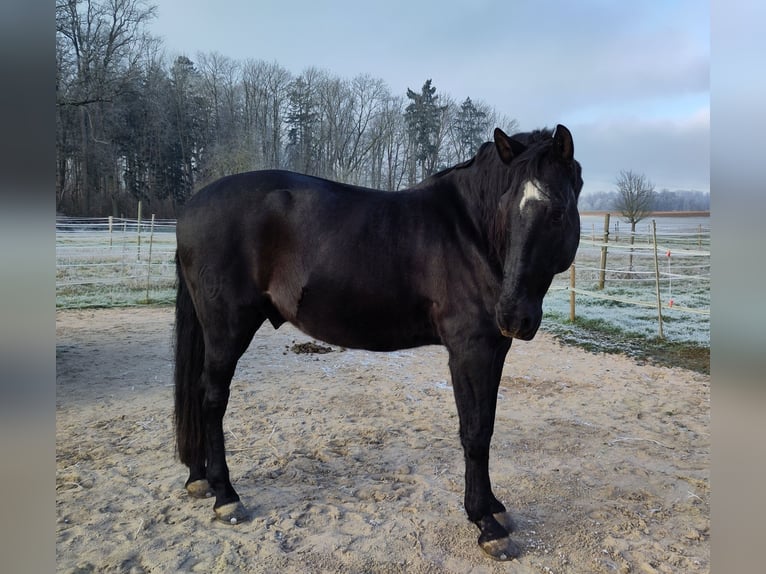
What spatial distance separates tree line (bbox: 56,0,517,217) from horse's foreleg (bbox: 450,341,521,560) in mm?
10657

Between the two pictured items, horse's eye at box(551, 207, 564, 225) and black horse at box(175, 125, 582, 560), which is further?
black horse at box(175, 125, 582, 560)

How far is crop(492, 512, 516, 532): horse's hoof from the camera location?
98.3 inches

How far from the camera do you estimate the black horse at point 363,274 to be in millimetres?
2361

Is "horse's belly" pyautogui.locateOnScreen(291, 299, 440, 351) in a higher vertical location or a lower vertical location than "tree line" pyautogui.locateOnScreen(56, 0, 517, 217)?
lower

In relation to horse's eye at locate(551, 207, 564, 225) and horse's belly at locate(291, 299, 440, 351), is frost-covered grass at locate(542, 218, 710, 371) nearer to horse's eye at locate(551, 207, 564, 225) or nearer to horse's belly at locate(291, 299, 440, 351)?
horse's eye at locate(551, 207, 564, 225)

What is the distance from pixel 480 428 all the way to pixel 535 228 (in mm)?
1113

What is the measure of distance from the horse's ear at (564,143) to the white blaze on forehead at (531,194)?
0.70ft

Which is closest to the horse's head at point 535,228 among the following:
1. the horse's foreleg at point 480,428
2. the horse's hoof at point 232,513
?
the horse's foreleg at point 480,428

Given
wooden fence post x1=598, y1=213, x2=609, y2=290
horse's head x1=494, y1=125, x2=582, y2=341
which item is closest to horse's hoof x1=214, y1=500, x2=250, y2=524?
horse's head x1=494, y1=125, x2=582, y2=341

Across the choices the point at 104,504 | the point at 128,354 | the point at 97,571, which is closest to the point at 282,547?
the point at 97,571

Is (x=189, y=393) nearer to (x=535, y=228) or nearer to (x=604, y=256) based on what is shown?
(x=535, y=228)

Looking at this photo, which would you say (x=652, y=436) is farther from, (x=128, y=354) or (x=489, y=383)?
(x=128, y=354)

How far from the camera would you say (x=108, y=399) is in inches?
171

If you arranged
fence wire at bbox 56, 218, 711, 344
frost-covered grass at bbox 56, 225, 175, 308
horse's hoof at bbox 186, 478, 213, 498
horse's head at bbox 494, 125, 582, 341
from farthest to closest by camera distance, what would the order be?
frost-covered grass at bbox 56, 225, 175, 308, fence wire at bbox 56, 218, 711, 344, horse's hoof at bbox 186, 478, 213, 498, horse's head at bbox 494, 125, 582, 341
